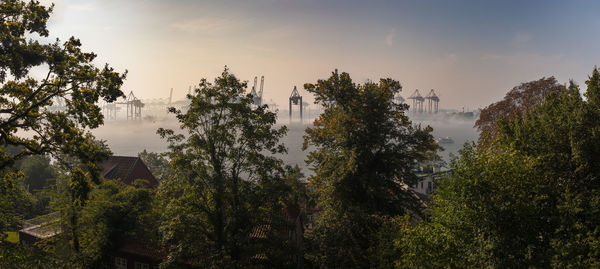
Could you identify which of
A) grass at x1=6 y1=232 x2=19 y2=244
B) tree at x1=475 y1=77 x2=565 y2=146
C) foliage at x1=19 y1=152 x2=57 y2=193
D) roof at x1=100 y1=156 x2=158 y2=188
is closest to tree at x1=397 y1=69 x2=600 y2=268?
tree at x1=475 y1=77 x2=565 y2=146

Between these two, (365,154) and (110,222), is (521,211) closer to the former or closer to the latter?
(365,154)

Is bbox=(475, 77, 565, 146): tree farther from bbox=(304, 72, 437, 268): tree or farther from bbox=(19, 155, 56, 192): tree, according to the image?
bbox=(19, 155, 56, 192): tree

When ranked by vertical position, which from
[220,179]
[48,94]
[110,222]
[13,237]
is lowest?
[13,237]

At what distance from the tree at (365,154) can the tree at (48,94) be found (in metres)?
10.2

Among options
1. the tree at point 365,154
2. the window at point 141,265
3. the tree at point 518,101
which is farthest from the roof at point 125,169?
the tree at point 518,101

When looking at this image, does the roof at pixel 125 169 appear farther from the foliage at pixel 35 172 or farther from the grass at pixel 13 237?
the foliage at pixel 35 172

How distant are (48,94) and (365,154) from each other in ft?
43.2

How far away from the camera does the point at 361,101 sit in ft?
53.9

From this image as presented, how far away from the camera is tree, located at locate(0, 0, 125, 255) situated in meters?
8.71

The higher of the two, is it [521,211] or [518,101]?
[518,101]

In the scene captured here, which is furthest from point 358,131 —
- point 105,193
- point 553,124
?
point 105,193

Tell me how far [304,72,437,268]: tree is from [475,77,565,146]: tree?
11227mm

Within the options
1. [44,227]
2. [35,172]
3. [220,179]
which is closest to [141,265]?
[44,227]

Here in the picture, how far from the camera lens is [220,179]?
1298 cm
